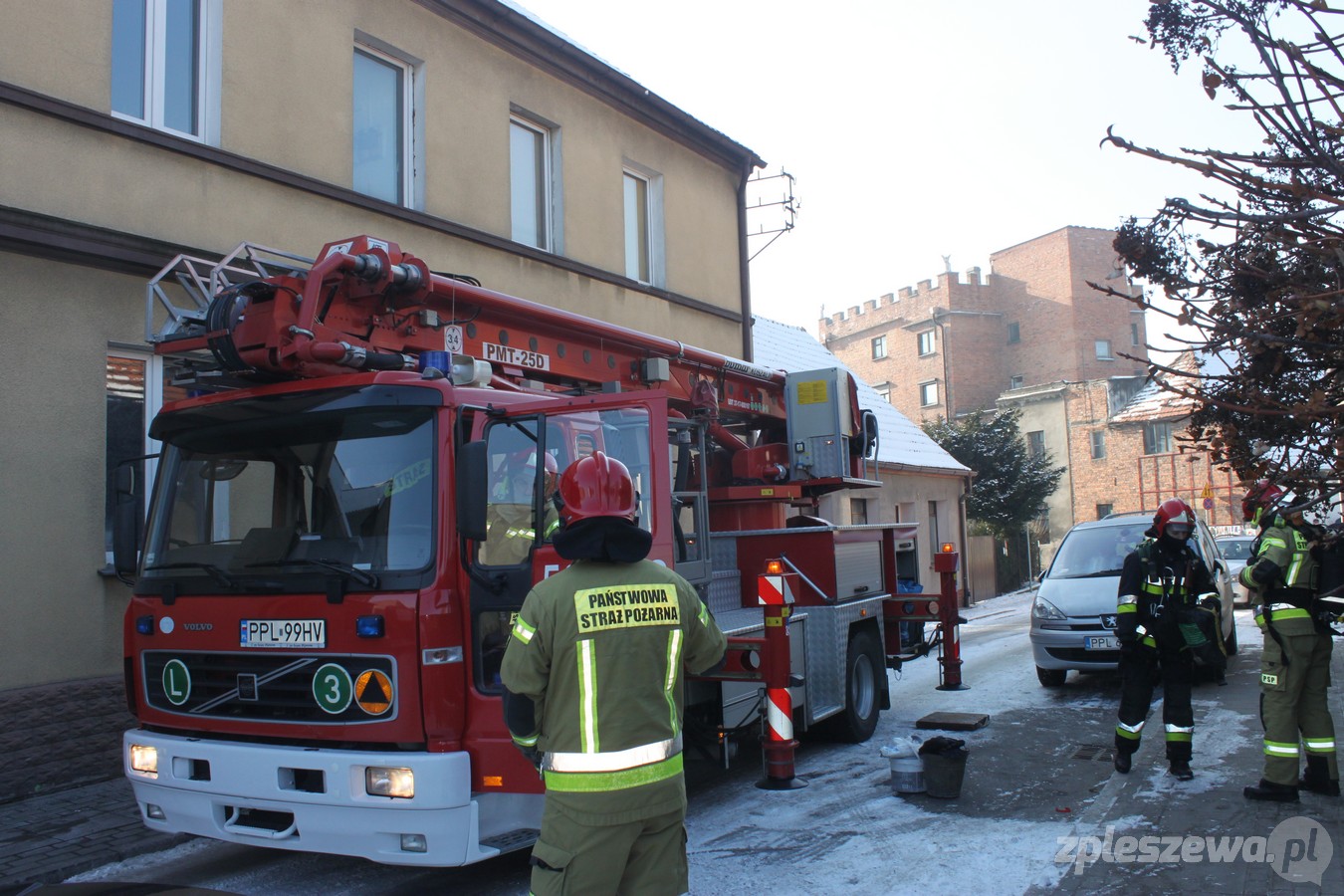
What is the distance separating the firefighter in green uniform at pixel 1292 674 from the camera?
5992 millimetres

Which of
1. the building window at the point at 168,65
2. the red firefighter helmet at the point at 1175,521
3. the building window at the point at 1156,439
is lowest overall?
the red firefighter helmet at the point at 1175,521

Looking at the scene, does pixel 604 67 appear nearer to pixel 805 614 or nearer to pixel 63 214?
pixel 63 214

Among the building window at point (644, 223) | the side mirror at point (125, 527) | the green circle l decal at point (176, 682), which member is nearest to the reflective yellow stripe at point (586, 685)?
the green circle l decal at point (176, 682)

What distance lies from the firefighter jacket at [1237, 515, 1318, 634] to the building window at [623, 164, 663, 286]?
8.94 metres

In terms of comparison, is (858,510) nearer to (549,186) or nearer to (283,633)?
(549,186)

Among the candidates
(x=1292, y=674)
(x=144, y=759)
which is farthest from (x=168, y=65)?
(x=1292, y=674)

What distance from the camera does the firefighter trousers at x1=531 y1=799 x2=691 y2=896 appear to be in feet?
9.84

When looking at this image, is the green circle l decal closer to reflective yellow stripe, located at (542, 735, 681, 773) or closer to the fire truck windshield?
the fire truck windshield

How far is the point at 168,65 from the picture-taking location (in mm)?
8539

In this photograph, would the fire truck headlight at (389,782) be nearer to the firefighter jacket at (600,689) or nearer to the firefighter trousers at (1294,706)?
the firefighter jacket at (600,689)

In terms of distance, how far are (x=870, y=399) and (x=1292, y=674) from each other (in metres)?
16.7

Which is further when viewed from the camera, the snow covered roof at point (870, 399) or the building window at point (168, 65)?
the snow covered roof at point (870, 399)

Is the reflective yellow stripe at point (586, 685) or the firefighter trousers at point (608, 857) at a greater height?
the reflective yellow stripe at point (586, 685)

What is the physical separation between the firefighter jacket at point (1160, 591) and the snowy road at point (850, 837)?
1.01 metres
